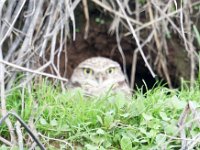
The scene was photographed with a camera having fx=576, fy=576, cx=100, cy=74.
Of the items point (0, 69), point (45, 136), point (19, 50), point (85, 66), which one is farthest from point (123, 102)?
point (85, 66)

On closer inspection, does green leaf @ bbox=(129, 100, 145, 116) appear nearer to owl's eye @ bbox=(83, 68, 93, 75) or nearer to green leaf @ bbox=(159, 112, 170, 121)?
green leaf @ bbox=(159, 112, 170, 121)

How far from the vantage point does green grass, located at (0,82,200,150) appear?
3.02 metres

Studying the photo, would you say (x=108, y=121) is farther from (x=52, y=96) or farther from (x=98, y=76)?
(x=98, y=76)

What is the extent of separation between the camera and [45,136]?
10.0ft

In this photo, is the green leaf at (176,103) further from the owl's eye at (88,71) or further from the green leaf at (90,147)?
the owl's eye at (88,71)

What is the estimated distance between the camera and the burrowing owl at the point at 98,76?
4.98 metres

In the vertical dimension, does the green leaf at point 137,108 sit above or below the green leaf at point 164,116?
above

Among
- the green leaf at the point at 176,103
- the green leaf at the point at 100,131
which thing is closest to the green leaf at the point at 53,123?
the green leaf at the point at 100,131

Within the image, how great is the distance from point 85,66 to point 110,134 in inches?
85.8

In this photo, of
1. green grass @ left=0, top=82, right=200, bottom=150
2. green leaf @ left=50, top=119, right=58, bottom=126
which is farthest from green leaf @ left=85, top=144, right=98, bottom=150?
green leaf @ left=50, top=119, right=58, bottom=126

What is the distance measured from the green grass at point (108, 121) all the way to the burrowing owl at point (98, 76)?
58.2 inches

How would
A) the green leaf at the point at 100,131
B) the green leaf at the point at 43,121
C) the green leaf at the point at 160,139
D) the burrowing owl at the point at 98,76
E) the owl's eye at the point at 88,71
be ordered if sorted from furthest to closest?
the owl's eye at the point at 88,71 < the burrowing owl at the point at 98,76 < the green leaf at the point at 43,121 < the green leaf at the point at 100,131 < the green leaf at the point at 160,139

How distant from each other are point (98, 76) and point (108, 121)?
1942 millimetres

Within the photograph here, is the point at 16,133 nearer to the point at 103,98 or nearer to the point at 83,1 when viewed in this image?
the point at 103,98
